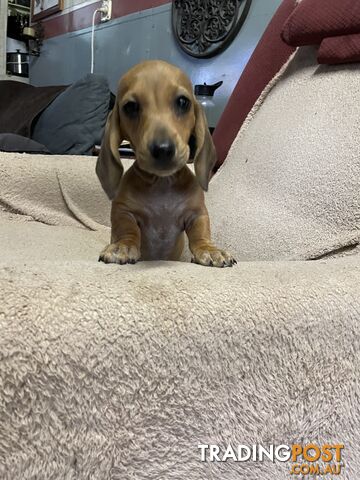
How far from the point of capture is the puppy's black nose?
823 millimetres

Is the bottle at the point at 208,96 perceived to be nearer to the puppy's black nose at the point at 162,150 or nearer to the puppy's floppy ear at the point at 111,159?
the puppy's floppy ear at the point at 111,159

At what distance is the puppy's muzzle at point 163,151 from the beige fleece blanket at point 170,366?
0.23 m

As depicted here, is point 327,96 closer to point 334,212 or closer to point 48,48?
point 334,212

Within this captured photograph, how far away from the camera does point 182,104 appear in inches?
35.9

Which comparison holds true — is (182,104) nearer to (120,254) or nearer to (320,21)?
(120,254)

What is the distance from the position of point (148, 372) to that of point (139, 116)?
A: 1.75ft

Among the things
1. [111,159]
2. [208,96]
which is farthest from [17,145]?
[111,159]

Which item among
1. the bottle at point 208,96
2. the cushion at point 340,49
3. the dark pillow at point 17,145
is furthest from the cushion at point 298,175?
the dark pillow at point 17,145

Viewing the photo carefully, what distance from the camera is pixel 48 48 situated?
12.7 feet

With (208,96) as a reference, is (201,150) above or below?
above

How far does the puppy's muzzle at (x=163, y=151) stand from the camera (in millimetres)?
823

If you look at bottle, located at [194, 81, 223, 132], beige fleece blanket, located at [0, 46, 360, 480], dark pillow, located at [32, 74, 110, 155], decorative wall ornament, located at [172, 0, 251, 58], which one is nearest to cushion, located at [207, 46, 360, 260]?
beige fleece blanket, located at [0, 46, 360, 480]

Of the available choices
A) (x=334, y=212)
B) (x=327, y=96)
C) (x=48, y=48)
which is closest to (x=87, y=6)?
(x=48, y=48)

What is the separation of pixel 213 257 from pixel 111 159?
301 mm
